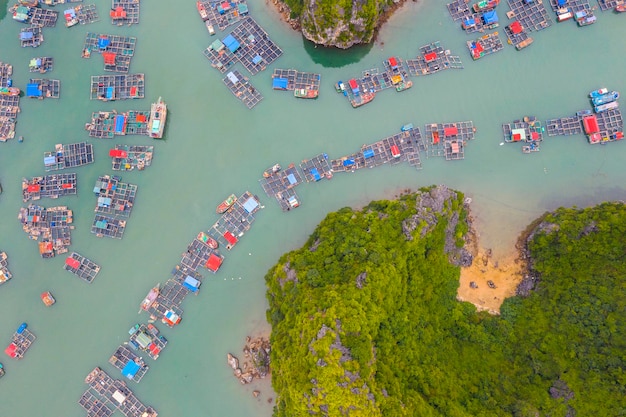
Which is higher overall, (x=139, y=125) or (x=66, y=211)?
(x=139, y=125)

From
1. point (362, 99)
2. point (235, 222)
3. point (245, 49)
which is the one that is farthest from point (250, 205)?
point (245, 49)

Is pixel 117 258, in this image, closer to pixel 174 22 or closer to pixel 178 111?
pixel 178 111

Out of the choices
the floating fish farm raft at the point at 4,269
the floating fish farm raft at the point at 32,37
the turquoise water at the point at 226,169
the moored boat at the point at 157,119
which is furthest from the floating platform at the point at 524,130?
the floating fish farm raft at the point at 4,269

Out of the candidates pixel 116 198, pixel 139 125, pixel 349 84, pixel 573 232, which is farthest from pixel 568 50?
pixel 116 198

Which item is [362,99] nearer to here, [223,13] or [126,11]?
[223,13]

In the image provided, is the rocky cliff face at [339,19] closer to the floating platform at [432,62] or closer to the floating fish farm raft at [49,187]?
the floating platform at [432,62]

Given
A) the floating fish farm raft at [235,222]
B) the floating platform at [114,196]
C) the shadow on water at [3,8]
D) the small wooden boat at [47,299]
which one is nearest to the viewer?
the small wooden boat at [47,299]
